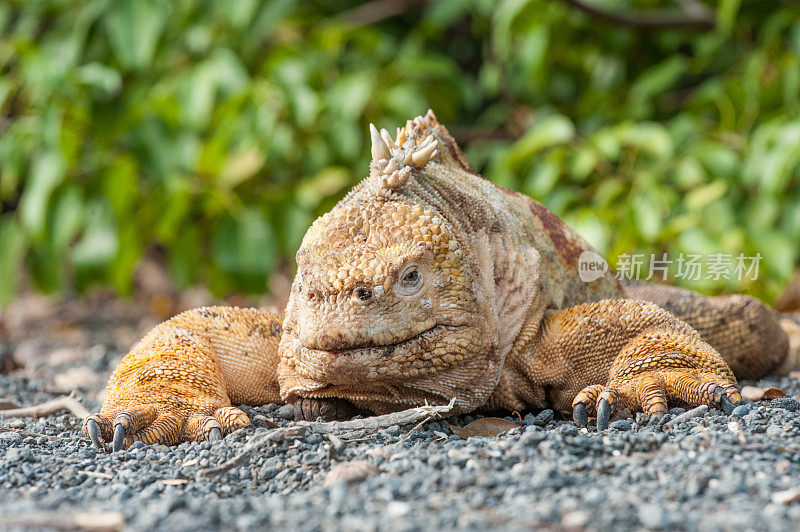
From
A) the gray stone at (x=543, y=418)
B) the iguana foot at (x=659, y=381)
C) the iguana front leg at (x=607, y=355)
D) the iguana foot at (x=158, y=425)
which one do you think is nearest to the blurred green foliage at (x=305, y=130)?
the iguana front leg at (x=607, y=355)

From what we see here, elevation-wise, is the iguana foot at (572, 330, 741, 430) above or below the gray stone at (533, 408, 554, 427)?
above

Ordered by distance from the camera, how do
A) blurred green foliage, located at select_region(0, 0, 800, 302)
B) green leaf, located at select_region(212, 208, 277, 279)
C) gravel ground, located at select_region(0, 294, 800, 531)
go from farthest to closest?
1. green leaf, located at select_region(212, 208, 277, 279)
2. blurred green foliage, located at select_region(0, 0, 800, 302)
3. gravel ground, located at select_region(0, 294, 800, 531)

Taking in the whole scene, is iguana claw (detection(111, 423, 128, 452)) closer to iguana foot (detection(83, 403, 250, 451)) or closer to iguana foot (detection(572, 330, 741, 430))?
iguana foot (detection(83, 403, 250, 451))

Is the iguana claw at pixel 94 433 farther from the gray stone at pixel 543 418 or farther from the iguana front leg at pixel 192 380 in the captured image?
the gray stone at pixel 543 418

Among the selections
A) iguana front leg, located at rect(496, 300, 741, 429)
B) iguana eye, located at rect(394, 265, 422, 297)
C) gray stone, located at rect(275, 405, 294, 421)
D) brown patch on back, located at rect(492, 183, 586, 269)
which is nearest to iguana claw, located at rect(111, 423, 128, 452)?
gray stone, located at rect(275, 405, 294, 421)

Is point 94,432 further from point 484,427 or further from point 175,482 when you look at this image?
point 484,427

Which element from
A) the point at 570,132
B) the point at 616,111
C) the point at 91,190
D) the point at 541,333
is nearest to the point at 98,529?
the point at 541,333

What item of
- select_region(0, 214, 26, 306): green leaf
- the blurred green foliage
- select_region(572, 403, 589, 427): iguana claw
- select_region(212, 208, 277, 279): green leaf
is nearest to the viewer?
select_region(572, 403, 589, 427): iguana claw
